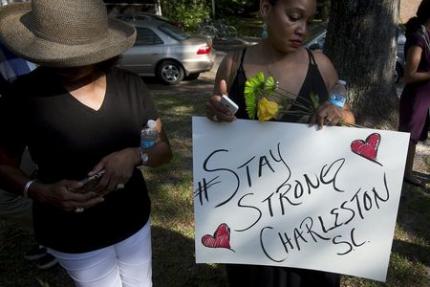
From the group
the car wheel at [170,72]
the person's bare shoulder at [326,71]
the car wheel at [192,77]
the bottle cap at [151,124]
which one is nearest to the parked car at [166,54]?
the car wheel at [170,72]

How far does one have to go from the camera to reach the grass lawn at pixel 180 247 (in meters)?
2.56

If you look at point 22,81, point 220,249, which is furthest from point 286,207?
point 22,81

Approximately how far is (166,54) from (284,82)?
7743 mm

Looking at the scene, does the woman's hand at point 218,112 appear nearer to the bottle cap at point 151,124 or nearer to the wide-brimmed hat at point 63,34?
the bottle cap at point 151,124

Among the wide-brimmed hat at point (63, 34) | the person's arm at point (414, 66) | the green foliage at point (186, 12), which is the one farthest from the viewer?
the green foliage at point (186, 12)

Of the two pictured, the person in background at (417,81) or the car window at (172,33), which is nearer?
the person in background at (417,81)

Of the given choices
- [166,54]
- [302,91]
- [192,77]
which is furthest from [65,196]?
→ [192,77]

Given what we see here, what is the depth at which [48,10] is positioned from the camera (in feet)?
4.02

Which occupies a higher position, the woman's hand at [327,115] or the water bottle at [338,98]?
the water bottle at [338,98]

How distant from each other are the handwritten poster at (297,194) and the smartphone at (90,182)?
1.19 ft

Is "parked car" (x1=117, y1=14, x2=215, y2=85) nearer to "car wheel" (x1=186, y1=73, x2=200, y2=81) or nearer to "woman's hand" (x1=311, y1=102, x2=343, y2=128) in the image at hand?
"car wheel" (x1=186, y1=73, x2=200, y2=81)

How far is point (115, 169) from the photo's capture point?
138 centimetres

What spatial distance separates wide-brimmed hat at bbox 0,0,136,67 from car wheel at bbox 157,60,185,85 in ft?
25.8

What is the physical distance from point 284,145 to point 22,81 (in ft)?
3.04
